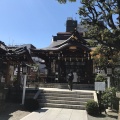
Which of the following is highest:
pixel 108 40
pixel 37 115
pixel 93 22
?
pixel 93 22

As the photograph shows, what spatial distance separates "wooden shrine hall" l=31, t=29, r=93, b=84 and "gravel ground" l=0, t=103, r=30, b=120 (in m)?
11.1

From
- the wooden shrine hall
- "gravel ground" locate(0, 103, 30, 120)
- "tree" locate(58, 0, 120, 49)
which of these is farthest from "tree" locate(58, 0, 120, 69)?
the wooden shrine hall

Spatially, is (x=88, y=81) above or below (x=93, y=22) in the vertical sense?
below

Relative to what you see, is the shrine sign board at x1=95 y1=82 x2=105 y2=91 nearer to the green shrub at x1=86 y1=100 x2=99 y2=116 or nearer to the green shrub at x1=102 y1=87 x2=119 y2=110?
the green shrub at x1=102 y1=87 x2=119 y2=110

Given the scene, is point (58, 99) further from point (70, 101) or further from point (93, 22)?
point (93, 22)

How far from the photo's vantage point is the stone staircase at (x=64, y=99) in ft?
52.2

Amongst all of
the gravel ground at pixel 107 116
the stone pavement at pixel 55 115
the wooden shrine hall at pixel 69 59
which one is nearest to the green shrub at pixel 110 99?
the gravel ground at pixel 107 116

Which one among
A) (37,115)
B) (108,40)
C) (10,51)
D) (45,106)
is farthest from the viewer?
(10,51)

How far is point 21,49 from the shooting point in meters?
18.2

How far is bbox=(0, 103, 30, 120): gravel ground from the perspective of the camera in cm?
1215

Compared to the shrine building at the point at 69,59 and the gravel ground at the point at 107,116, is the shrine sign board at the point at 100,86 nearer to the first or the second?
the gravel ground at the point at 107,116

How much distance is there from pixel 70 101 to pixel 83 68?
36.3 feet

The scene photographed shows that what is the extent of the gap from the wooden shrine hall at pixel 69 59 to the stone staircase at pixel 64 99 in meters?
7.79

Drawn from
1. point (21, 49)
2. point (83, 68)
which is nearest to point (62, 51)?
point (83, 68)
